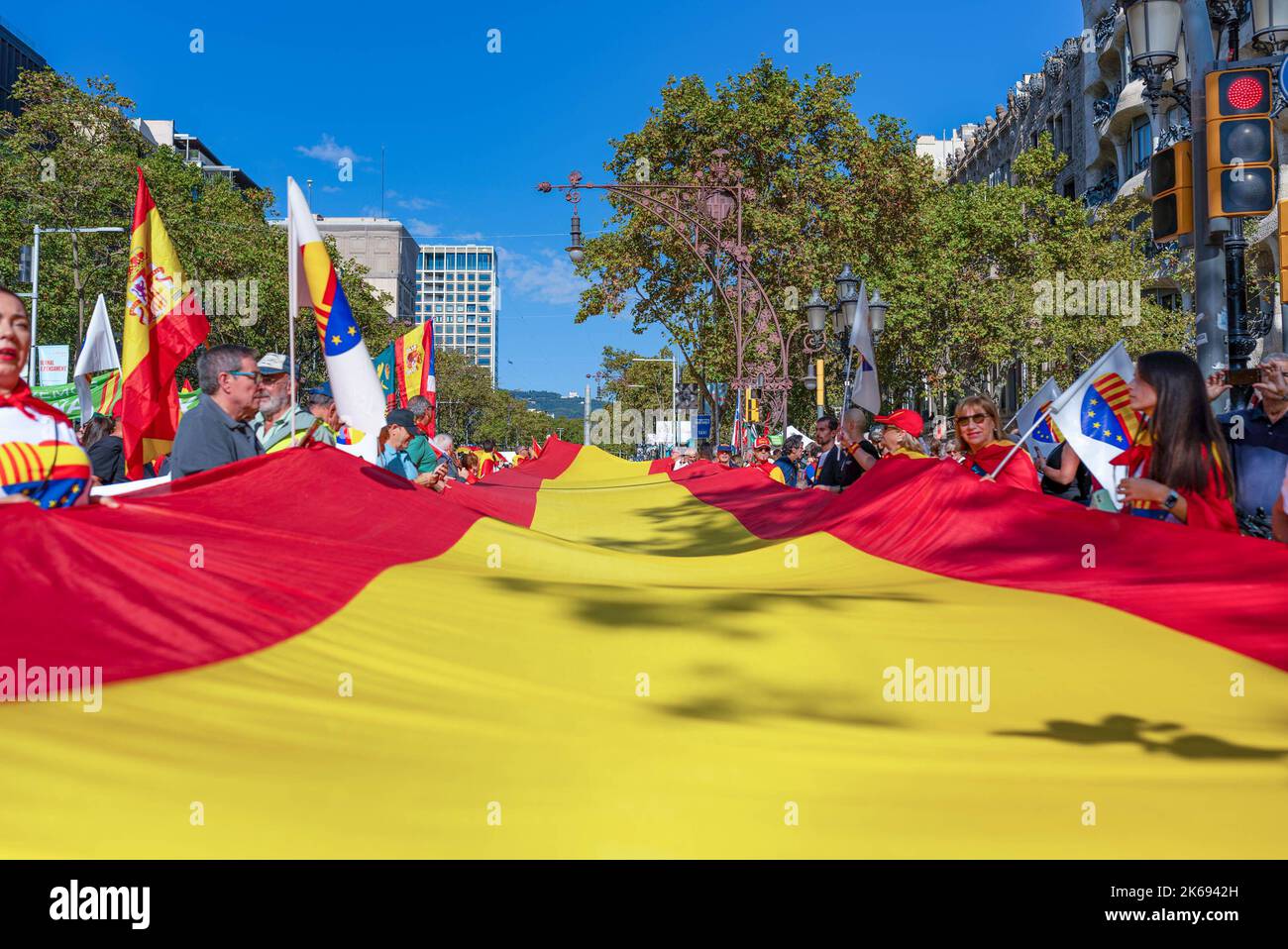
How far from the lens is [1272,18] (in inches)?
376

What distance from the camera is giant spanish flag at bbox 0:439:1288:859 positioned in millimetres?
2729

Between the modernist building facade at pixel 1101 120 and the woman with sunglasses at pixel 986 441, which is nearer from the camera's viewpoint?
the woman with sunglasses at pixel 986 441

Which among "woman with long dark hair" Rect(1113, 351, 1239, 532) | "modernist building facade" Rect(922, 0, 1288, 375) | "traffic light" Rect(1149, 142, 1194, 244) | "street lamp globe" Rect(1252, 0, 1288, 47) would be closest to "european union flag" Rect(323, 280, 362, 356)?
"woman with long dark hair" Rect(1113, 351, 1239, 532)

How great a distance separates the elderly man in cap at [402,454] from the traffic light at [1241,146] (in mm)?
6983

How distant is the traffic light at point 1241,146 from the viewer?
8352mm

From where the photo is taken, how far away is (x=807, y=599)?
16.7 feet

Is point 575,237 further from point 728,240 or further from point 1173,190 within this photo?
point 1173,190

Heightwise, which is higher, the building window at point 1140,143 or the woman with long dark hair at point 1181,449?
Result: the building window at point 1140,143

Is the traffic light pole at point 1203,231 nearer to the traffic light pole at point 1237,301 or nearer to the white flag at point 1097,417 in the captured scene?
the traffic light pole at point 1237,301

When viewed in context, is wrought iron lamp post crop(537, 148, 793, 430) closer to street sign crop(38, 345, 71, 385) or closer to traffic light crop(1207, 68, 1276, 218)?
street sign crop(38, 345, 71, 385)

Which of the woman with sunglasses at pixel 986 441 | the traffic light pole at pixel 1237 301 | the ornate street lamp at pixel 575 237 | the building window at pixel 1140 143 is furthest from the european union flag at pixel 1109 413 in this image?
the building window at pixel 1140 143
